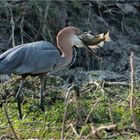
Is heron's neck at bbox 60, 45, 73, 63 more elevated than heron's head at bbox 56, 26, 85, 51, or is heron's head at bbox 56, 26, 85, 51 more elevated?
heron's head at bbox 56, 26, 85, 51

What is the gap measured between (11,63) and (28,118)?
0.71 m

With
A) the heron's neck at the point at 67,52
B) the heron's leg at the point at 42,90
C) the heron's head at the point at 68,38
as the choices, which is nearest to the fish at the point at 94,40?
the heron's head at the point at 68,38

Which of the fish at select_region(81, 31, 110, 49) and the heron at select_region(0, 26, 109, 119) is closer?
the heron at select_region(0, 26, 109, 119)

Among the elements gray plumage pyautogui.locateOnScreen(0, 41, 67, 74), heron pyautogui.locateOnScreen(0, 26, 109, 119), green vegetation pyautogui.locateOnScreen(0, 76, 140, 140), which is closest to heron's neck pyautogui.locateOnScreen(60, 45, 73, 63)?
heron pyautogui.locateOnScreen(0, 26, 109, 119)

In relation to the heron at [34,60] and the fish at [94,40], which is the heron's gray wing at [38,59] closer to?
the heron at [34,60]

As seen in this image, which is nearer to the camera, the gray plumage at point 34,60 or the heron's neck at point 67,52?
the gray plumage at point 34,60

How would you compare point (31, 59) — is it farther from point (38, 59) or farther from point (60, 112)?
point (60, 112)

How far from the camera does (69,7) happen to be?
35.9 ft

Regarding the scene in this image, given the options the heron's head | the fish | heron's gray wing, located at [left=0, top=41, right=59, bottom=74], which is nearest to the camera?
heron's gray wing, located at [left=0, top=41, right=59, bottom=74]

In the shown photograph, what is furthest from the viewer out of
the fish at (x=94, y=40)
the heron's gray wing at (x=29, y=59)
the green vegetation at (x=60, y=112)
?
the fish at (x=94, y=40)

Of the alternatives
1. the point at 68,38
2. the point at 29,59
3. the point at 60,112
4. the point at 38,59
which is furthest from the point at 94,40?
the point at 60,112

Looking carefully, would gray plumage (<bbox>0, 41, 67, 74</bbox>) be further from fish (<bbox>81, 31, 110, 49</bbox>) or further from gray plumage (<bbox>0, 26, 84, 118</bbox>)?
fish (<bbox>81, 31, 110, 49</bbox>)

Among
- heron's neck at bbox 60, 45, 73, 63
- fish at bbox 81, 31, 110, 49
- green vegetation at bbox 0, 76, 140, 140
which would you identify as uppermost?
fish at bbox 81, 31, 110, 49

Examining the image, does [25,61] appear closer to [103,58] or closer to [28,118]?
[28,118]
